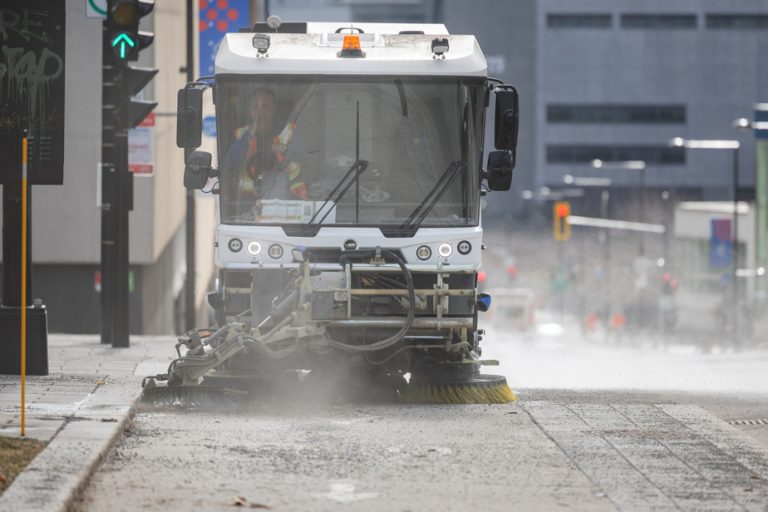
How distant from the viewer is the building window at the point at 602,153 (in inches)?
4770

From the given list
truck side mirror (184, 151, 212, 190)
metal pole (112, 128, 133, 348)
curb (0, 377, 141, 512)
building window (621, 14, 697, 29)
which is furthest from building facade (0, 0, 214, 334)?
building window (621, 14, 697, 29)

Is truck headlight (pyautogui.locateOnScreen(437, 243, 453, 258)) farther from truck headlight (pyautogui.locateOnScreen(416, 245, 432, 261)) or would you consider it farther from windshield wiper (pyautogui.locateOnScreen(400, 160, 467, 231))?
windshield wiper (pyautogui.locateOnScreen(400, 160, 467, 231))

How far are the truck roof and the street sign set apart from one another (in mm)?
1495

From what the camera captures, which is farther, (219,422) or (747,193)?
(747,193)

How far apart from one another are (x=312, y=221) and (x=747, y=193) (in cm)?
10650

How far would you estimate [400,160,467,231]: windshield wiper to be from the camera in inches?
537

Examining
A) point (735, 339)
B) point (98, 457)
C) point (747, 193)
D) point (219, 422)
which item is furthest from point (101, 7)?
point (747, 193)

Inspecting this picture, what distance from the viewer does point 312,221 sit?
535 inches

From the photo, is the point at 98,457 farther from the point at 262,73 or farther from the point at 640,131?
the point at 640,131

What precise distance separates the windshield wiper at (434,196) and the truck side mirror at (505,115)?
47 cm

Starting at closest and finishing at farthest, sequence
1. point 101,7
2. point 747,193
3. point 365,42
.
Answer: point 365,42 → point 101,7 → point 747,193

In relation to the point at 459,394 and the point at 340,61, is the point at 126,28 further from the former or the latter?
the point at 459,394

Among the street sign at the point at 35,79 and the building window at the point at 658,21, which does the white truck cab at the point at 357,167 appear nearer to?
the street sign at the point at 35,79

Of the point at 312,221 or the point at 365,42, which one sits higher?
the point at 365,42
